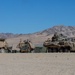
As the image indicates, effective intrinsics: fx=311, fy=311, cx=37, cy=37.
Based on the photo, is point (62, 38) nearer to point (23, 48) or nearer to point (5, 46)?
point (23, 48)

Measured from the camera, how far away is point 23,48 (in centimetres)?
4450
